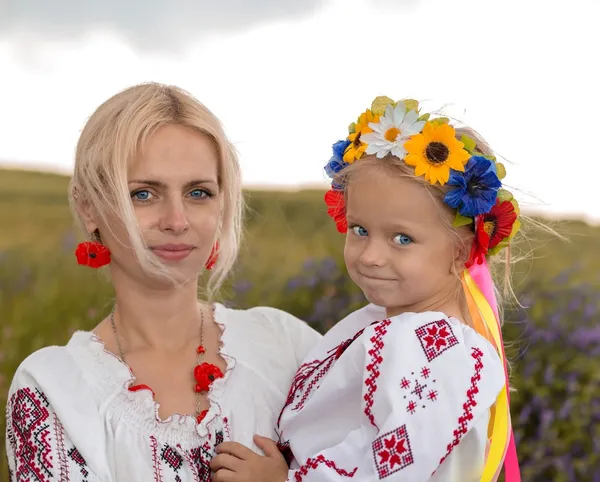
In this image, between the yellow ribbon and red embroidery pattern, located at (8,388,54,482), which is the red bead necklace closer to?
red embroidery pattern, located at (8,388,54,482)

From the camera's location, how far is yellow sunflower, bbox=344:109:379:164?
7.75 ft

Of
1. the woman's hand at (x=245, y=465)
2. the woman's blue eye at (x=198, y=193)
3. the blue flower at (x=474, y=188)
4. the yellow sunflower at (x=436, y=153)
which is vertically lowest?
the woman's hand at (x=245, y=465)

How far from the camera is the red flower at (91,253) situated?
8.66 ft

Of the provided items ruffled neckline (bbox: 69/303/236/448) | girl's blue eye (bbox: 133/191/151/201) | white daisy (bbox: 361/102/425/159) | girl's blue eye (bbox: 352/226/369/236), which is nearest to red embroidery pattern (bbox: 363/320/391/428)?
girl's blue eye (bbox: 352/226/369/236)

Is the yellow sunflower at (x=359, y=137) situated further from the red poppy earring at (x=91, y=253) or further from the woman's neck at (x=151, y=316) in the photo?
the red poppy earring at (x=91, y=253)

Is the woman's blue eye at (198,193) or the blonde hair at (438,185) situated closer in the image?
the blonde hair at (438,185)

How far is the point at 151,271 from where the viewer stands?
8.15ft

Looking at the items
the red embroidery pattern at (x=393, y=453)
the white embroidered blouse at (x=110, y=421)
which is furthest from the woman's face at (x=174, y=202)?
the red embroidery pattern at (x=393, y=453)

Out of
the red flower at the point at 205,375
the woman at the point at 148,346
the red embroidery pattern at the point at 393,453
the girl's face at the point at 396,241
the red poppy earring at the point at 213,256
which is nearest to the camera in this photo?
the red embroidery pattern at the point at 393,453

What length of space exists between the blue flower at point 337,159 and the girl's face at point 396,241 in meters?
0.22

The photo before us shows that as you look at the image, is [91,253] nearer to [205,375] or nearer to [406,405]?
[205,375]

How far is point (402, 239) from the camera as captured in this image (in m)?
2.19

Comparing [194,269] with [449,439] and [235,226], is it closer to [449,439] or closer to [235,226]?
[235,226]

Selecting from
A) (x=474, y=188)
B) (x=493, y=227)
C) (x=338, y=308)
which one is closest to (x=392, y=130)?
A: (x=474, y=188)
